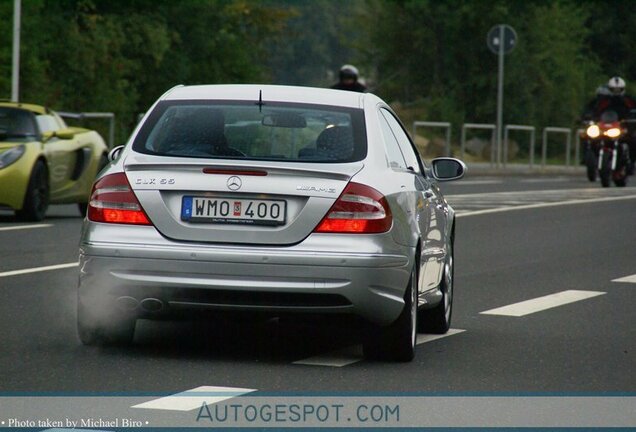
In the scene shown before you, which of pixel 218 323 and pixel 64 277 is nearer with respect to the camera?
pixel 218 323

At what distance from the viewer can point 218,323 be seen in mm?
11000


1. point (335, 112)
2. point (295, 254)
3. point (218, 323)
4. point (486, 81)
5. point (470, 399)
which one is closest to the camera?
point (470, 399)

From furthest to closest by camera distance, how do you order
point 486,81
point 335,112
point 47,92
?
point 486,81
point 47,92
point 335,112

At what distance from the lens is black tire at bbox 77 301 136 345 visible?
9297 millimetres

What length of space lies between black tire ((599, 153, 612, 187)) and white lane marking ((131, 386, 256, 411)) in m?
25.9

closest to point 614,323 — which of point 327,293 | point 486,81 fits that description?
point 327,293

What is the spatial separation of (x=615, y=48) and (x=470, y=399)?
229ft

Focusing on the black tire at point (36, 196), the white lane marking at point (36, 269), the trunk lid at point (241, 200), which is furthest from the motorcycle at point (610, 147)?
the trunk lid at point (241, 200)

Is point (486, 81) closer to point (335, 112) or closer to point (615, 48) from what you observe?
point (615, 48)

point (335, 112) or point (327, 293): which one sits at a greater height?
point (335, 112)

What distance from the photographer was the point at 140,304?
8.96 m

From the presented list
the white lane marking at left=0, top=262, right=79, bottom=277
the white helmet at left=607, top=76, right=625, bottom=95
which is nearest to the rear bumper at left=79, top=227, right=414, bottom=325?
the white lane marking at left=0, top=262, right=79, bottom=277

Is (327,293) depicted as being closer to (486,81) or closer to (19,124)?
(19,124)

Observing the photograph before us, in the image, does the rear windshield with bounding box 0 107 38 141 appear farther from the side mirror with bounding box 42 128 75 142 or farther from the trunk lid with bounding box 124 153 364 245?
the trunk lid with bounding box 124 153 364 245
